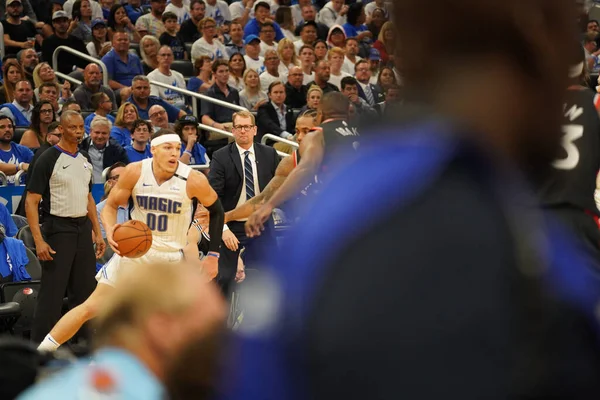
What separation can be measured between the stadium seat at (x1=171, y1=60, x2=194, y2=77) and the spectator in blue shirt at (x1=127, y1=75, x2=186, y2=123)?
1952mm

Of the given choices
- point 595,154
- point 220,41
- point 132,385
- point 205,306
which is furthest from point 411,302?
point 220,41

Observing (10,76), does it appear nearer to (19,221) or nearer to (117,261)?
(19,221)

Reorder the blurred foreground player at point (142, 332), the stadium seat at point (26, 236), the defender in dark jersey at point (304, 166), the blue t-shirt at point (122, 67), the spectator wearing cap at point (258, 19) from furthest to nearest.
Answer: the spectator wearing cap at point (258, 19), the blue t-shirt at point (122, 67), the stadium seat at point (26, 236), the defender in dark jersey at point (304, 166), the blurred foreground player at point (142, 332)

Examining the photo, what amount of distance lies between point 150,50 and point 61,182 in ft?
20.4

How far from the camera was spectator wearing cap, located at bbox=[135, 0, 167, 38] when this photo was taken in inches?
634

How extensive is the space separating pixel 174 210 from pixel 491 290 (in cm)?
807

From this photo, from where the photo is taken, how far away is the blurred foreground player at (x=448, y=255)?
0.78 metres

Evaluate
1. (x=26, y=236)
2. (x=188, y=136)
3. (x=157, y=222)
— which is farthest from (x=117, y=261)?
(x=188, y=136)

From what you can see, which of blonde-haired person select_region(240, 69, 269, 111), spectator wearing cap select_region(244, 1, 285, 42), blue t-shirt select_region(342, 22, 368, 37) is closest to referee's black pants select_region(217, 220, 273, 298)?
blonde-haired person select_region(240, 69, 269, 111)

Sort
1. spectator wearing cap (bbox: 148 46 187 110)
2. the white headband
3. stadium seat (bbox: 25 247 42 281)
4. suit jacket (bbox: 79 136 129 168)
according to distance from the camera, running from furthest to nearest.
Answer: spectator wearing cap (bbox: 148 46 187 110) → suit jacket (bbox: 79 136 129 168) → stadium seat (bbox: 25 247 42 281) → the white headband

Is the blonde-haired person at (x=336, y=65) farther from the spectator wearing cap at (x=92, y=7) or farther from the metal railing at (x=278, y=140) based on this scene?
the spectator wearing cap at (x=92, y=7)

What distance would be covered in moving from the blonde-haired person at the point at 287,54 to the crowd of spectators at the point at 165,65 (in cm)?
2

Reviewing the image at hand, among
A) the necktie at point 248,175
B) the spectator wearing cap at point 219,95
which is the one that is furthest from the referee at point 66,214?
the spectator wearing cap at point 219,95

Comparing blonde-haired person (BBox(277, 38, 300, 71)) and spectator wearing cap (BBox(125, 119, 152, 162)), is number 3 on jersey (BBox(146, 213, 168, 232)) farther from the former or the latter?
blonde-haired person (BBox(277, 38, 300, 71))
